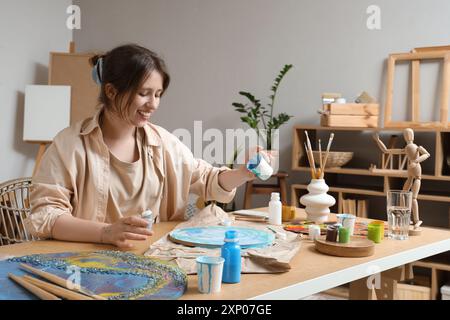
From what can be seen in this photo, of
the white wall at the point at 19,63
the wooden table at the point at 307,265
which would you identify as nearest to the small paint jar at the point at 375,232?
the wooden table at the point at 307,265

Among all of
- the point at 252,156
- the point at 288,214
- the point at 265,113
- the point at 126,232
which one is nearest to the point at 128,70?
the point at 252,156

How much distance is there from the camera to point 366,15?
156 inches

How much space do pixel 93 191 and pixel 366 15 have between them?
9.43 feet

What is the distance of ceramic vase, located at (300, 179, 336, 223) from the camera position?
1.96 meters

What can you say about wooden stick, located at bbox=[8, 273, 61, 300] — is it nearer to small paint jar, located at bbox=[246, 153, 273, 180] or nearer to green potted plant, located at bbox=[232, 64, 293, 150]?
small paint jar, located at bbox=[246, 153, 273, 180]

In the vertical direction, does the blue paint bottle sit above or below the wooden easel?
below

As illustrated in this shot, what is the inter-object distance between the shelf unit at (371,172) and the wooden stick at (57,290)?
2365mm

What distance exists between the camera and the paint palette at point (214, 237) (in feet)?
4.96

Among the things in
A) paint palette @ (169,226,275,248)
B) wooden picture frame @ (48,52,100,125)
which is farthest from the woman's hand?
wooden picture frame @ (48,52,100,125)

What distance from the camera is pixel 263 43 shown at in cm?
448

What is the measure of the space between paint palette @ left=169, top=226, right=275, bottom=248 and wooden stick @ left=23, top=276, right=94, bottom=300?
0.49m

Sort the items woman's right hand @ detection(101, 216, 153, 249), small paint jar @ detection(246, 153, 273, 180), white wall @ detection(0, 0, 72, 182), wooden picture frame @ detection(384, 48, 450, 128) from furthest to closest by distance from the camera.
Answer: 1. white wall @ detection(0, 0, 72, 182)
2. wooden picture frame @ detection(384, 48, 450, 128)
3. small paint jar @ detection(246, 153, 273, 180)
4. woman's right hand @ detection(101, 216, 153, 249)

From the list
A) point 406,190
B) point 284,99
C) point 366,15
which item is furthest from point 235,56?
point 406,190

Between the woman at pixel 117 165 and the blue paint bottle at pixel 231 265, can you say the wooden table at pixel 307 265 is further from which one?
the woman at pixel 117 165
